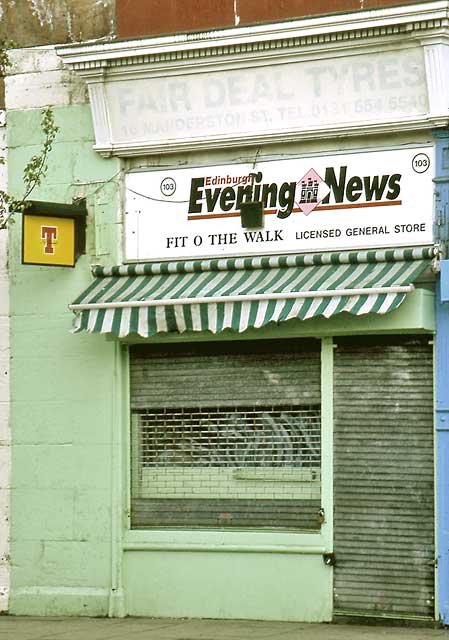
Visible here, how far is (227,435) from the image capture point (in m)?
13.8

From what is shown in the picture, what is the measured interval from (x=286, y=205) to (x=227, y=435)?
2.26 m

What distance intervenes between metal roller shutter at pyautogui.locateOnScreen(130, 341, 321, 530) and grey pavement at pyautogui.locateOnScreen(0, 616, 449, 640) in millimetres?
963

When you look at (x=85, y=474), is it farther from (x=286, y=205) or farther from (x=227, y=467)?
(x=286, y=205)

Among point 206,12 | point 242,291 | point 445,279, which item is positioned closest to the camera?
point 445,279

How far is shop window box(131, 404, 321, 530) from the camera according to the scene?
528 inches

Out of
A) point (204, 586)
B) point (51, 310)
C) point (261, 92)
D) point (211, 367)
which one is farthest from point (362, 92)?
point (204, 586)

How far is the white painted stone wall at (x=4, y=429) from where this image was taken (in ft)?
47.8

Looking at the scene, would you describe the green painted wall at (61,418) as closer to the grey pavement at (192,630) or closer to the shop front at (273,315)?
the shop front at (273,315)

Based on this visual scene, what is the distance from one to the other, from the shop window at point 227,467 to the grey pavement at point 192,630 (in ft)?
3.13

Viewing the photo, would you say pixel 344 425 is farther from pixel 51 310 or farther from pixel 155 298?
pixel 51 310

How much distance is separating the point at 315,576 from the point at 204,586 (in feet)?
3.73

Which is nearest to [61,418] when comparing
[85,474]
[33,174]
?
[85,474]

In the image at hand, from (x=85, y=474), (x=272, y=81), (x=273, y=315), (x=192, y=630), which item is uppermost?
(x=272, y=81)

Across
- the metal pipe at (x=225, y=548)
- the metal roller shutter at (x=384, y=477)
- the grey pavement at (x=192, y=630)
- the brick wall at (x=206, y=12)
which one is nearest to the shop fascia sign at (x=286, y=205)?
the metal roller shutter at (x=384, y=477)
